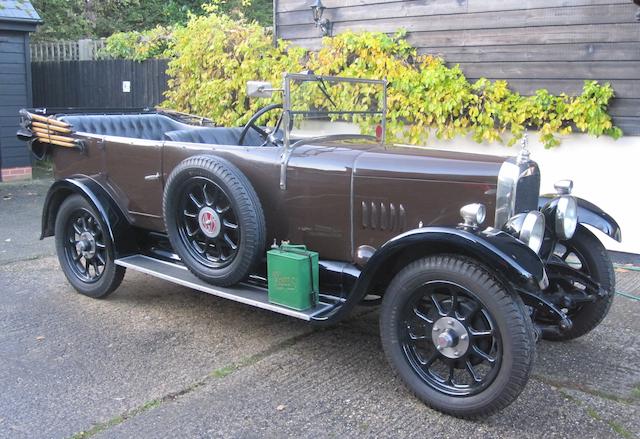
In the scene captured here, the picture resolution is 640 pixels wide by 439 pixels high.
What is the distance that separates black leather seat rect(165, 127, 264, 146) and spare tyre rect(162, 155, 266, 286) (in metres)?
0.67

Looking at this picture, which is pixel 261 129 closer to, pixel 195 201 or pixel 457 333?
pixel 195 201

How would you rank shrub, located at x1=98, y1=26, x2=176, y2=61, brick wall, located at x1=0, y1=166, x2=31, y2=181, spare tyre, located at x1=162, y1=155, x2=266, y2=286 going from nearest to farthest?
spare tyre, located at x1=162, y1=155, x2=266, y2=286
shrub, located at x1=98, y1=26, x2=176, y2=61
brick wall, located at x1=0, y1=166, x2=31, y2=181

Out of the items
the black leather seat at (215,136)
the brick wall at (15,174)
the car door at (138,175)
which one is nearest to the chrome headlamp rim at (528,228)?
the black leather seat at (215,136)

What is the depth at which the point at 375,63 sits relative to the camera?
21.7 feet

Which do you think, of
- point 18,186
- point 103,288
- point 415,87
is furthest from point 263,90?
point 18,186

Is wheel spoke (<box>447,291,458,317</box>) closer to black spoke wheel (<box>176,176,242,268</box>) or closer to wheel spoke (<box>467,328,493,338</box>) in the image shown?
wheel spoke (<box>467,328,493,338</box>)

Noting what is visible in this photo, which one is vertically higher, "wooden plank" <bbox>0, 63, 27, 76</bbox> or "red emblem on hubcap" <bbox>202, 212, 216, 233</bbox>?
"wooden plank" <bbox>0, 63, 27, 76</bbox>

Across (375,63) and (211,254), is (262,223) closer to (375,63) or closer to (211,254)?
(211,254)

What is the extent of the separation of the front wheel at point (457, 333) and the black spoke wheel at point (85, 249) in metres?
2.36

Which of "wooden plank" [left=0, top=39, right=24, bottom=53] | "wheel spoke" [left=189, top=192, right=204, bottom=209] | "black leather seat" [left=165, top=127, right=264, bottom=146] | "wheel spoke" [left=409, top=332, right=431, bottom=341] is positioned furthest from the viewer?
"wooden plank" [left=0, top=39, right=24, bottom=53]

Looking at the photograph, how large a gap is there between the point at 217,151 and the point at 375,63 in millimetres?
3188

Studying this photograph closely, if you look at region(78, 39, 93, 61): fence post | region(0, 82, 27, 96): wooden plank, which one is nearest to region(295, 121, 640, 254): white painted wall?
region(78, 39, 93, 61): fence post

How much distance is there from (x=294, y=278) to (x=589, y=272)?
5.90 ft

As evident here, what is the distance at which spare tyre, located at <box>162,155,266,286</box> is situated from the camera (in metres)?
3.59
